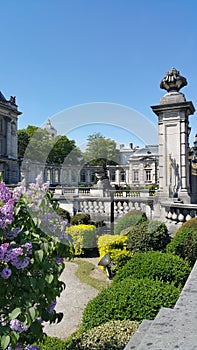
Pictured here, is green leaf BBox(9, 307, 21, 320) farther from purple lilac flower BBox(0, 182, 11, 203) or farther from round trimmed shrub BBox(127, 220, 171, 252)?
round trimmed shrub BBox(127, 220, 171, 252)

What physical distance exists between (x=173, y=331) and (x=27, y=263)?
3.78ft

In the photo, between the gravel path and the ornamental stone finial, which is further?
the ornamental stone finial

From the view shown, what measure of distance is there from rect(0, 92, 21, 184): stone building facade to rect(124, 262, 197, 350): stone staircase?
1961 inches

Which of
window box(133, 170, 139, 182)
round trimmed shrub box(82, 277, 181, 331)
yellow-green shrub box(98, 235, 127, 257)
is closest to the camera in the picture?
round trimmed shrub box(82, 277, 181, 331)

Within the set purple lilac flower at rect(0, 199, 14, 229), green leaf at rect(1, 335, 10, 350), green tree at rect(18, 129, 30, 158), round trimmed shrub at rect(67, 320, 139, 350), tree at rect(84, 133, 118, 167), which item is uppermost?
green tree at rect(18, 129, 30, 158)

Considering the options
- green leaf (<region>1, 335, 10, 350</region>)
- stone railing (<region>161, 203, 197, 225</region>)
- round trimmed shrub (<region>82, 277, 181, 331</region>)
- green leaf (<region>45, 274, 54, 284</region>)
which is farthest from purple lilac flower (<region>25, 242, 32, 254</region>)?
stone railing (<region>161, 203, 197, 225</region>)

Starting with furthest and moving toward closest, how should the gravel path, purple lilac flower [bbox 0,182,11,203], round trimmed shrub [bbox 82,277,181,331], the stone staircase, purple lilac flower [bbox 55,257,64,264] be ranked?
the gravel path → round trimmed shrub [bbox 82,277,181,331] → purple lilac flower [bbox 55,257,64,264] → purple lilac flower [bbox 0,182,11,203] → the stone staircase

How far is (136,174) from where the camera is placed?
51.1 m

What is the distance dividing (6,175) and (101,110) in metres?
47.1

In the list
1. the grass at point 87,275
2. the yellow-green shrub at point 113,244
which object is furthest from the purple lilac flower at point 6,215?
the yellow-green shrub at point 113,244

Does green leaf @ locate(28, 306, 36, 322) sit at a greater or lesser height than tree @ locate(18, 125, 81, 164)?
lesser

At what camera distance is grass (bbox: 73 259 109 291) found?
6844 mm

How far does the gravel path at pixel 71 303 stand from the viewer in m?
4.80

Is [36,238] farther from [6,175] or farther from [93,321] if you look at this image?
[6,175]
